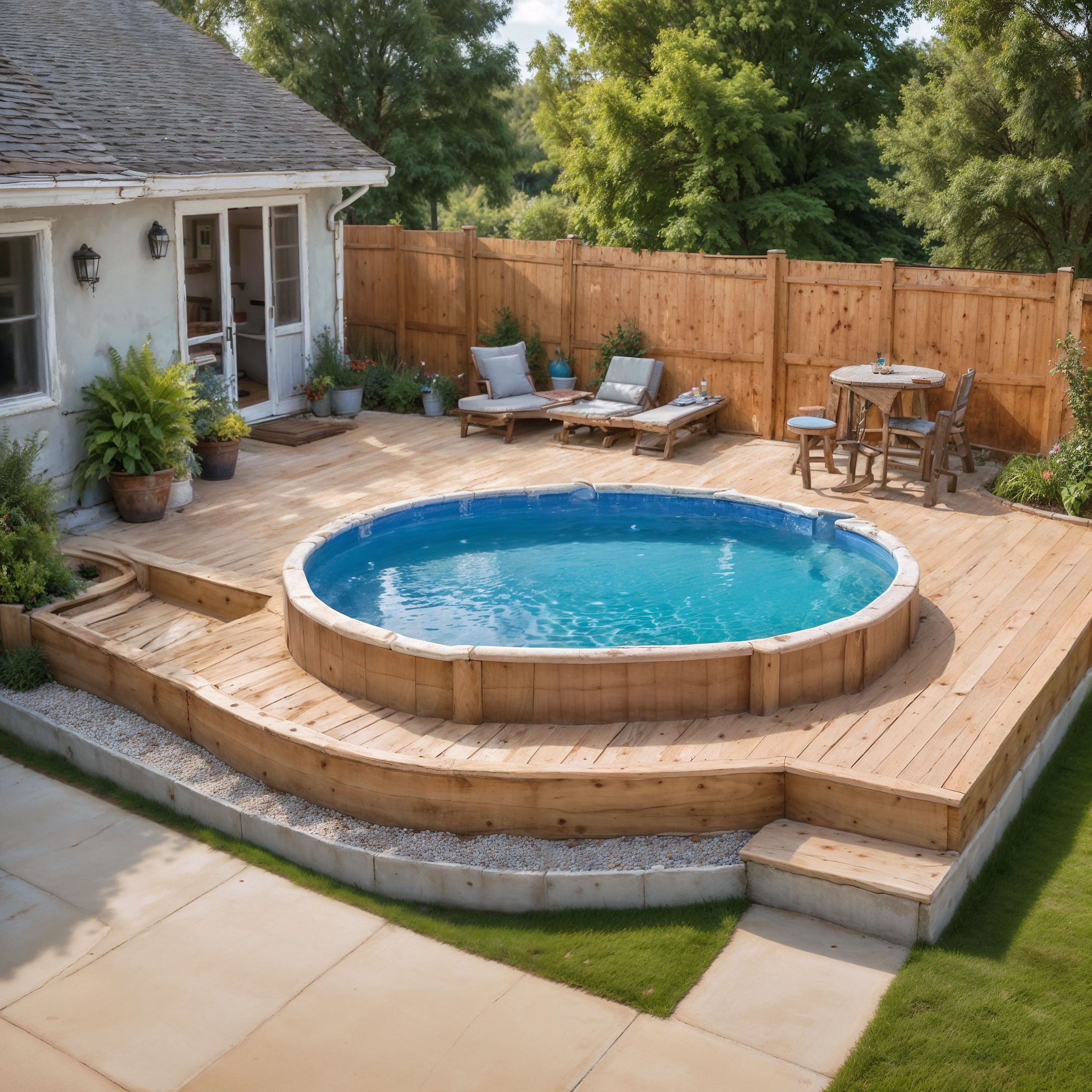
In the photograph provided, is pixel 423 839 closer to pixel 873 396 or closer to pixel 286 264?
pixel 873 396

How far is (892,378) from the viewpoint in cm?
1115

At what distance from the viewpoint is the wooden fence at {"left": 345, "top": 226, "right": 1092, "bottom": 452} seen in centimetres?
1152

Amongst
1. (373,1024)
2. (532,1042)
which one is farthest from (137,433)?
(532,1042)

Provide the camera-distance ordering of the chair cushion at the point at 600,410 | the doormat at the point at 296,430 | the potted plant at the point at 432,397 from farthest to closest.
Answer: the potted plant at the point at 432,397, the doormat at the point at 296,430, the chair cushion at the point at 600,410

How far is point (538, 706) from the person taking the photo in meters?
6.66

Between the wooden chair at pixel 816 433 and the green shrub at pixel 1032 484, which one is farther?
the wooden chair at pixel 816 433

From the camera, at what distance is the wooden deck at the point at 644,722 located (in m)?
5.93

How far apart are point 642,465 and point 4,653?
20.1 feet

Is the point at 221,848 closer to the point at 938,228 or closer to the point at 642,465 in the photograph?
the point at 642,465

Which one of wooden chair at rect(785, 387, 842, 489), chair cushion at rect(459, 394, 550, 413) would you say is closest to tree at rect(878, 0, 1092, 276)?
wooden chair at rect(785, 387, 842, 489)

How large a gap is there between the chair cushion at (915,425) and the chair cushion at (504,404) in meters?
3.78

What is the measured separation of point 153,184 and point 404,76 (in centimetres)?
1880

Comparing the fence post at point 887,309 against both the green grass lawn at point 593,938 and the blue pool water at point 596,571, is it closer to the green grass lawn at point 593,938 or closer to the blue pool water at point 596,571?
the blue pool water at point 596,571

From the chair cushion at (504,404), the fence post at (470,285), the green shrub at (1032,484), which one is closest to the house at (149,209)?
the fence post at (470,285)
